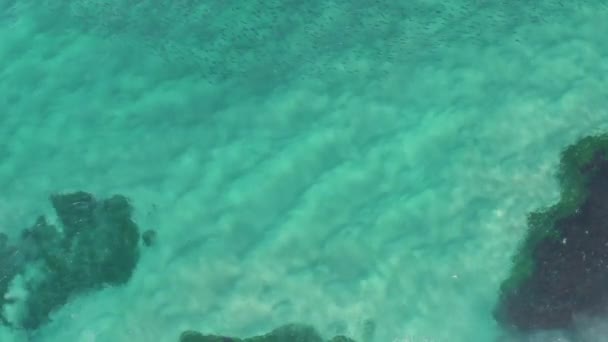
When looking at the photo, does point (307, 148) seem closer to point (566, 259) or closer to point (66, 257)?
point (566, 259)

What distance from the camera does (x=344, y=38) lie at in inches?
602

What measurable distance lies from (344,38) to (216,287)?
24.6 feet

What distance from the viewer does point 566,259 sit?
11367mm

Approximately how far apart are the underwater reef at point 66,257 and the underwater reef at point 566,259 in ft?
27.8

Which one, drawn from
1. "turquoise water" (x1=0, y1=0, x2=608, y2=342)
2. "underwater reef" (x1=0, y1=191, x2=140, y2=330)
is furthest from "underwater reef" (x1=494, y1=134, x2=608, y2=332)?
"underwater reef" (x1=0, y1=191, x2=140, y2=330)

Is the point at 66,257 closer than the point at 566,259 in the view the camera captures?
No

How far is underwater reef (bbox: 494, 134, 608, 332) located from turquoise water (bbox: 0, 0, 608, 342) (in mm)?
337

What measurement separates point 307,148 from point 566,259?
6.17 metres

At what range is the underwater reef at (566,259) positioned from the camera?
36.0ft

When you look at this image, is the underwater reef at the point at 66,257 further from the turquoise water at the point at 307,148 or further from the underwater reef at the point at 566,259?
the underwater reef at the point at 566,259

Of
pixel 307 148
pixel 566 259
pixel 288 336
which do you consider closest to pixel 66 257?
pixel 288 336

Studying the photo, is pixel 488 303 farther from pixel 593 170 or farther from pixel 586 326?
pixel 593 170

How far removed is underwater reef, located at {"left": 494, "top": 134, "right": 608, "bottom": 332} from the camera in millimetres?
10969

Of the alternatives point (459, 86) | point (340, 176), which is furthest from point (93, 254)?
point (459, 86)
